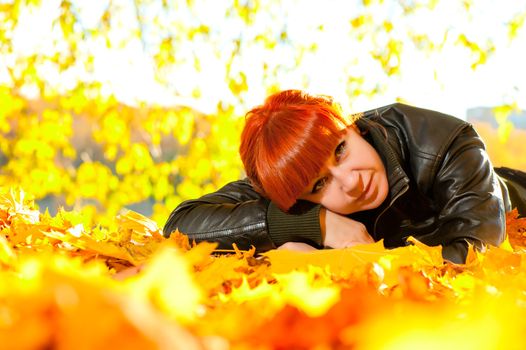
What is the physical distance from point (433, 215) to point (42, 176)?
3.00 m

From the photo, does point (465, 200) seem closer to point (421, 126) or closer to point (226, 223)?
point (421, 126)

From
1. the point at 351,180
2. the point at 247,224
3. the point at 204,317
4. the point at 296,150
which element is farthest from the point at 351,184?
the point at 204,317

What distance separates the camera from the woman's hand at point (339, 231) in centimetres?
125

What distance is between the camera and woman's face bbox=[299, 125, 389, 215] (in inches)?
48.7

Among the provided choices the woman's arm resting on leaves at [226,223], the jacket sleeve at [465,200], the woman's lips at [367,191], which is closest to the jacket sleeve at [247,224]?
the woman's arm resting on leaves at [226,223]

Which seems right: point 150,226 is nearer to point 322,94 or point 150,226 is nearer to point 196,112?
point 322,94

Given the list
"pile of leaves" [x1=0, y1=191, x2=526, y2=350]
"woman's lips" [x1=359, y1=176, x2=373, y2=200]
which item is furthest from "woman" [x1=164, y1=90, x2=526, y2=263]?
"pile of leaves" [x1=0, y1=191, x2=526, y2=350]

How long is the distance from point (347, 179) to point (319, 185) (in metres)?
0.07

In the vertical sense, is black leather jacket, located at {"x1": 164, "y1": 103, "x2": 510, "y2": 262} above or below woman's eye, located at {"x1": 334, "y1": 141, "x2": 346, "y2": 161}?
below

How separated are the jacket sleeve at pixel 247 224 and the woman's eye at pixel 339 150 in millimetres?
119

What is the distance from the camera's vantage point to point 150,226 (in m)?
1.34

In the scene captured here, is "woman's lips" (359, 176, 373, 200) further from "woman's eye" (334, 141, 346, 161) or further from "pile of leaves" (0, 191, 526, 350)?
"pile of leaves" (0, 191, 526, 350)

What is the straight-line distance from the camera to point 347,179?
123 centimetres

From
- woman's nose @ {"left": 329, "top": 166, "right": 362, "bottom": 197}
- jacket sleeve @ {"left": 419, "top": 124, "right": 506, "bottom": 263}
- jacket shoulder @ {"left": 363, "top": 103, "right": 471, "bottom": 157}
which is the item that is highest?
jacket shoulder @ {"left": 363, "top": 103, "right": 471, "bottom": 157}
